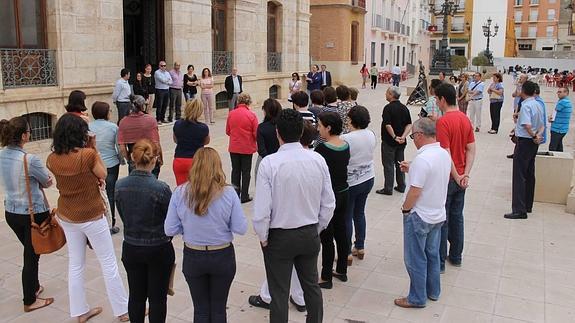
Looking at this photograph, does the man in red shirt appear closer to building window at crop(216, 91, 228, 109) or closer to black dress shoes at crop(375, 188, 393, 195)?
black dress shoes at crop(375, 188, 393, 195)

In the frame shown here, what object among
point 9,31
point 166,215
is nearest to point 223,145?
point 9,31

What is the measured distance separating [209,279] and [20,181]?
193 centimetres

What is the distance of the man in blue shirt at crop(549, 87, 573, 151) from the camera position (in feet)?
32.4

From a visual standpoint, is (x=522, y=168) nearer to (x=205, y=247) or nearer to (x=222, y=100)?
(x=205, y=247)

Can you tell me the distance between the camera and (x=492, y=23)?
249 feet

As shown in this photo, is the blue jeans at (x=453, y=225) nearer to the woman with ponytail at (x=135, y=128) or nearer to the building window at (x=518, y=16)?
the woman with ponytail at (x=135, y=128)

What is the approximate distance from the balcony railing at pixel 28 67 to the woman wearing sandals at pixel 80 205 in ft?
26.2

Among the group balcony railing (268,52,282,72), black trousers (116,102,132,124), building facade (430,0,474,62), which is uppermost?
building facade (430,0,474,62)

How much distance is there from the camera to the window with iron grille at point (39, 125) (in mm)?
11758

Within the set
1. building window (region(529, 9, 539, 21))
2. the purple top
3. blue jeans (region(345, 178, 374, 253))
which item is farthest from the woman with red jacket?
building window (region(529, 9, 539, 21))

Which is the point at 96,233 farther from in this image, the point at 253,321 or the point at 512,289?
the point at 512,289

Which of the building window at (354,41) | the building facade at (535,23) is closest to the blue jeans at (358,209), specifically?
the building window at (354,41)

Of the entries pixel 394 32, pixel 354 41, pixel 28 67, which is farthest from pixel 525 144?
pixel 394 32

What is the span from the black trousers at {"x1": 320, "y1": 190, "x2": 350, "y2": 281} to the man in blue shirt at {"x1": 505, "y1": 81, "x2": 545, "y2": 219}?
3.43 metres
